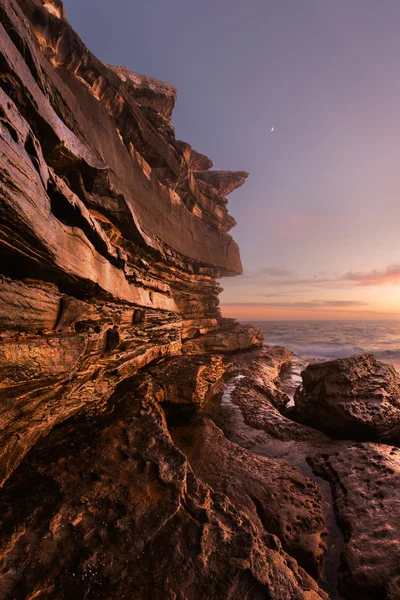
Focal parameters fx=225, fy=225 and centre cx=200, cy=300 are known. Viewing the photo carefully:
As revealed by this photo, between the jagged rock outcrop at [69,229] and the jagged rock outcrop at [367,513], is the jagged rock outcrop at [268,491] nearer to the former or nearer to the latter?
the jagged rock outcrop at [367,513]

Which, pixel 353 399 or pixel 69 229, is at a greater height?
pixel 69 229

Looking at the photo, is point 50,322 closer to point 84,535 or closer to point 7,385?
point 7,385

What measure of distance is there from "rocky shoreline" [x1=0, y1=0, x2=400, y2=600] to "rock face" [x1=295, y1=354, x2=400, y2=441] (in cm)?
6

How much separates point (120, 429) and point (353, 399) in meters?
7.04

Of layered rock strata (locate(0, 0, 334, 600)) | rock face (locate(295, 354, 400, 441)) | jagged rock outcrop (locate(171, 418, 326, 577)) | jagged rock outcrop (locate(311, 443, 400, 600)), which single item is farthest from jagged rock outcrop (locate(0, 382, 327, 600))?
rock face (locate(295, 354, 400, 441))

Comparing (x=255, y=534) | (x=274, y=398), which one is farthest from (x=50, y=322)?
(x=274, y=398)

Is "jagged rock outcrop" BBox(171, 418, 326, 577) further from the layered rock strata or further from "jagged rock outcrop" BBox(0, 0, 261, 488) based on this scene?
"jagged rock outcrop" BBox(0, 0, 261, 488)

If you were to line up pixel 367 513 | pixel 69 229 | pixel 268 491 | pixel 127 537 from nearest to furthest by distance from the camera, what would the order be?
1. pixel 127 537
2. pixel 367 513
3. pixel 268 491
4. pixel 69 229

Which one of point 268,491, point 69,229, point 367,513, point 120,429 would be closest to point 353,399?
point 367,513

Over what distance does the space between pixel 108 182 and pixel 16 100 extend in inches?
95.0

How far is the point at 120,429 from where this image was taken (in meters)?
4.55

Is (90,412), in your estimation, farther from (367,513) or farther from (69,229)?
(367,513)

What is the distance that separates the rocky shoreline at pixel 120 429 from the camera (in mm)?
2602

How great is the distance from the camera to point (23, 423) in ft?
12.2
